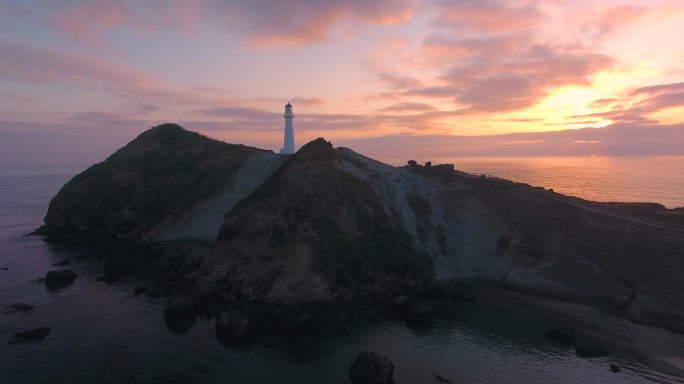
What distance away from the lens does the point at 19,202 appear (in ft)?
470

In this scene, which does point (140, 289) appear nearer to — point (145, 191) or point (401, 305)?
point (401, 305)

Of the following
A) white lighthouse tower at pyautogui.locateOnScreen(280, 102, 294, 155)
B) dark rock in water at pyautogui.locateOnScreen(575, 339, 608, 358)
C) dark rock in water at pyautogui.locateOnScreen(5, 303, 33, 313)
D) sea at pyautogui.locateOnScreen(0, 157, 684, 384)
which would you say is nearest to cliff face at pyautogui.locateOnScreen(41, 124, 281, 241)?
white lighthouse tower at pyautogui.locateOnScreen(280, 102, 294, 155)

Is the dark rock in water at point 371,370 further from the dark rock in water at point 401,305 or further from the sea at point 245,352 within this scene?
the dark rock in water at point 401,305

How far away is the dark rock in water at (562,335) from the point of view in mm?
42938

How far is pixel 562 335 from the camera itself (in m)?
43.4

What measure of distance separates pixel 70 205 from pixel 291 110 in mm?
49335

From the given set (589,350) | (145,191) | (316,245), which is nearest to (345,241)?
(316,245)

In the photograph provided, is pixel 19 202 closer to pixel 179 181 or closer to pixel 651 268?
pixel 179 181

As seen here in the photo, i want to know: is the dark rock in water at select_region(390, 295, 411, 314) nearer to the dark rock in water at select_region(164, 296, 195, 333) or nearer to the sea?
the sea

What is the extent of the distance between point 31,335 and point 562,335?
4984 cm

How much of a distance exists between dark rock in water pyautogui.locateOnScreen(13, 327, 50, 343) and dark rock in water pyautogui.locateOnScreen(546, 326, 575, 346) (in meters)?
48.2

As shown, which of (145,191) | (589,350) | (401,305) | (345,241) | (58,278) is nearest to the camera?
(589,350)

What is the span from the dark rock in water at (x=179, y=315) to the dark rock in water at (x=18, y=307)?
15.3 m

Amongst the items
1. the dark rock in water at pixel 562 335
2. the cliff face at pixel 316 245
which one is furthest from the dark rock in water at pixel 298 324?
the dark rock in water at pixel 562 335
